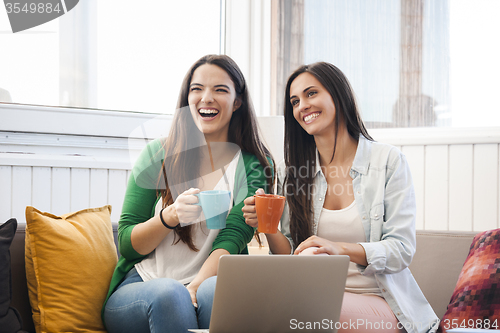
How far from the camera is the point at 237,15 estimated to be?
267 centimetres

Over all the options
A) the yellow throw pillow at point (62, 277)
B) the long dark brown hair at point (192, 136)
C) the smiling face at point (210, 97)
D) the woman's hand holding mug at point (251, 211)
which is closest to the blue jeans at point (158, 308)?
the yellow throw pillow at point (62, 277)

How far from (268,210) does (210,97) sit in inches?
20.0

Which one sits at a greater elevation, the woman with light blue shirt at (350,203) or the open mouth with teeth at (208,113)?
the open mouth with teeth at (208,113)

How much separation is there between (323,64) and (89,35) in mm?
1471

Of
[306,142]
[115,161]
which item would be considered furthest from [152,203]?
[115,161]

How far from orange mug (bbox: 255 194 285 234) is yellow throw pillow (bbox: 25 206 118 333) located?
0.60 metres

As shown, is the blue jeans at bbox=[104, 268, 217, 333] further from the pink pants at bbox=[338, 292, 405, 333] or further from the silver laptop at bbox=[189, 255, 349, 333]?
the pink pants at bbox=[338, 292, 405, 333]

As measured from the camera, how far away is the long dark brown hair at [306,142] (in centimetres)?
145

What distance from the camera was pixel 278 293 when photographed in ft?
2.85

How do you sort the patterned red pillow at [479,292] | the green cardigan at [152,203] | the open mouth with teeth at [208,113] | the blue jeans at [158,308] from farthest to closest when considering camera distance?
the open mouth with teeth at [208,113] → the green cardigan at [152,203] → the patterned red pillow at [479,292] → the blue jeans at [158,308]

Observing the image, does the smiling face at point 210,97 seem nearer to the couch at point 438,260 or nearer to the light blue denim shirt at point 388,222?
the light blue denim shirt at point 388,222

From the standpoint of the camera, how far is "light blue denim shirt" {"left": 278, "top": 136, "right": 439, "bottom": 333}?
127 cm

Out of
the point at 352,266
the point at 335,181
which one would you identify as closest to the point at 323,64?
the point at 335,181

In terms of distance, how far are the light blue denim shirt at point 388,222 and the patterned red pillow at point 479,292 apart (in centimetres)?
7
